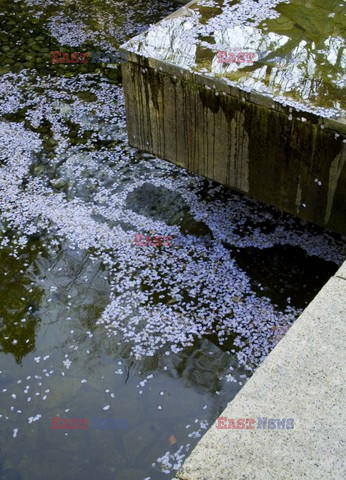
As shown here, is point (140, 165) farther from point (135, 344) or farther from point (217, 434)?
point (217, 434)

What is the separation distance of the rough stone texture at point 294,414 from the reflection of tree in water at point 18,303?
164cm

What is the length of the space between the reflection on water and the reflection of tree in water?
1.38 meters

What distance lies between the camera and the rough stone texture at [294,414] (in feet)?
5.10

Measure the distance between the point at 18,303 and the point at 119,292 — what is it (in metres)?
0.55

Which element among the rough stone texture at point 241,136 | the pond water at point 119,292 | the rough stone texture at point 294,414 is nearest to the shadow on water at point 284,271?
the pond water at point 119,292

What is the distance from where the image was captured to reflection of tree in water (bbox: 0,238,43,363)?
309cm

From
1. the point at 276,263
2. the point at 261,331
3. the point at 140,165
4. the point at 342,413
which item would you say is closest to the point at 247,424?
the point at 342,413

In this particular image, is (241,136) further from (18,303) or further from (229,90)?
(18,303)

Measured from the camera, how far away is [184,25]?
340cm

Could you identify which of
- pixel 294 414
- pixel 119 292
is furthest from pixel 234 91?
pixel 294 414

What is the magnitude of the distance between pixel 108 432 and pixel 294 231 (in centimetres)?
160

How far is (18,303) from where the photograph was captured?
10.8 ft
